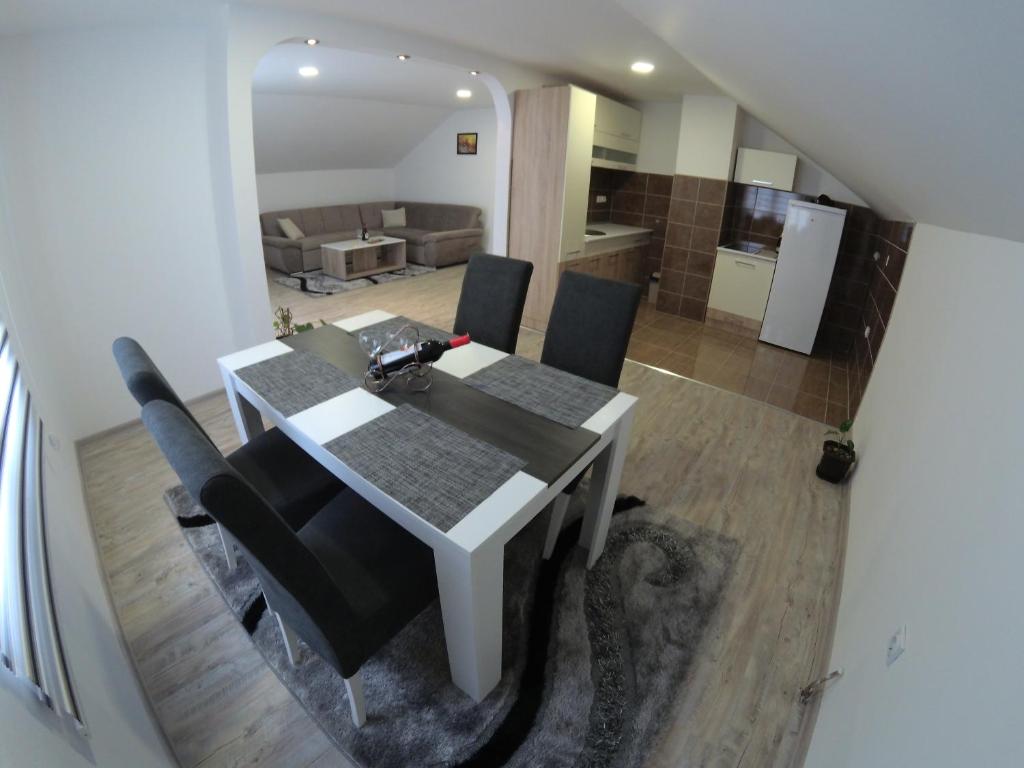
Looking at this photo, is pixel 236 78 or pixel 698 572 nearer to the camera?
pixel 698 572

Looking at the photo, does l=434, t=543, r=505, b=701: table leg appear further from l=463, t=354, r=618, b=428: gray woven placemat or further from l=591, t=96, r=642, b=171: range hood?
l=591, t=96, r=642, b=171: range hood

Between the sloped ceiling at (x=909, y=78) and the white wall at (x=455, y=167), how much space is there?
638cm

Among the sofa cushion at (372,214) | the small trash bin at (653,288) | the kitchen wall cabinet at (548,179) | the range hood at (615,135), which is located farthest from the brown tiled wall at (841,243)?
the sofa cushion at (372,214)

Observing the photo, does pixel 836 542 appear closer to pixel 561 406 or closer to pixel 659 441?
pixel 659 441

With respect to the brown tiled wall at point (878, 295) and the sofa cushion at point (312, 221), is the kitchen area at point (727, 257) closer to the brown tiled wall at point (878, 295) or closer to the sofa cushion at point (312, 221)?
the brown tiled wall at point (878, 295)

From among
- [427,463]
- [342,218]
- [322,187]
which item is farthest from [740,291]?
[322,187]

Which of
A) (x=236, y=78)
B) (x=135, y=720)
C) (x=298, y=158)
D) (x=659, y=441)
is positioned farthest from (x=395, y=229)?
(x=135, y=720)

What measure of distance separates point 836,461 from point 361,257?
19.4 feet

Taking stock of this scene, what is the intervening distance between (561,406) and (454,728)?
3.54ft

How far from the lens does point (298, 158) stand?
23.3 ft

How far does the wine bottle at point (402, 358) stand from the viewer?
1859mm

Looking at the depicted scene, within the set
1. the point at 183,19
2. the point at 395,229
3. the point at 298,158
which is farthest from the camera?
the point at 395,229

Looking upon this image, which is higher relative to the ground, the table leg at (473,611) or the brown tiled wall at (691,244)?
the brown tiled wall at (691,244)

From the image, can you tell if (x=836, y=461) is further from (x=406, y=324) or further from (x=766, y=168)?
(x=766, y=168)
